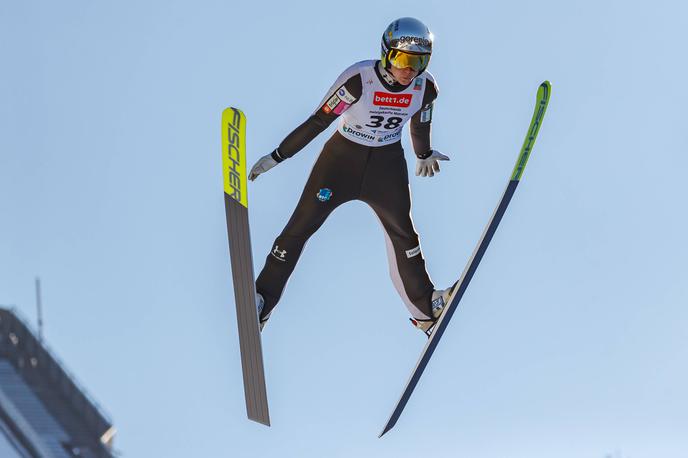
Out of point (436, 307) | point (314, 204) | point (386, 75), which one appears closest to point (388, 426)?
point (436, 307)

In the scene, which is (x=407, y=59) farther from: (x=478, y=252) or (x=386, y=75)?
(x=478, y=252)

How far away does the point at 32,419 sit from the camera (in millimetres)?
52125

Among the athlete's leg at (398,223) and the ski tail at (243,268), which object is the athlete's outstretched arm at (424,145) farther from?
the ski tail at (243,268)

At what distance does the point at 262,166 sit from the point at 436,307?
2.29m

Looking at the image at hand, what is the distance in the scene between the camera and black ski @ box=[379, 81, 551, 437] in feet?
48.5

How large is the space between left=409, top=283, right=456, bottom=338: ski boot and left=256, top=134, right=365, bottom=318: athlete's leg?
130 centimetres

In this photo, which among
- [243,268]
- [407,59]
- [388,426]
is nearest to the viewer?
[407,59]

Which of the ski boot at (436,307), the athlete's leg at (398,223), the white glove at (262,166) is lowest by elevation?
the ski boot at (436,307)

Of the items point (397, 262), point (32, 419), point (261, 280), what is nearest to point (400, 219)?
point (397, 262)

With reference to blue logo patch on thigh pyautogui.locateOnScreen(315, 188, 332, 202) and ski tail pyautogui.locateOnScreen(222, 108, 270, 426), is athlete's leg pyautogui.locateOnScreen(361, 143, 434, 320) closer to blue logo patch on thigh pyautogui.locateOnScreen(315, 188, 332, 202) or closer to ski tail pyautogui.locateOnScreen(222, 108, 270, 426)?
blue logo patch on thigh pyautogui.locateOnScreen(315, 188, 332, 202)

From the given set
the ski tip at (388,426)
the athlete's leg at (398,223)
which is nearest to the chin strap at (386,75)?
the athlete's leg at (398,223)

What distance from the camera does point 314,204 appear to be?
47.7 ft

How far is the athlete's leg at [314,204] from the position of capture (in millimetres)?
14555

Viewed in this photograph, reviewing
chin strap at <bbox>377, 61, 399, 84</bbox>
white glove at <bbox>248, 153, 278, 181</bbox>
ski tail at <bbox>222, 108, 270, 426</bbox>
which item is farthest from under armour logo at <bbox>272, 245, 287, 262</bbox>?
chin strap at <bbox>377, 61, 399, 84</bbox>
